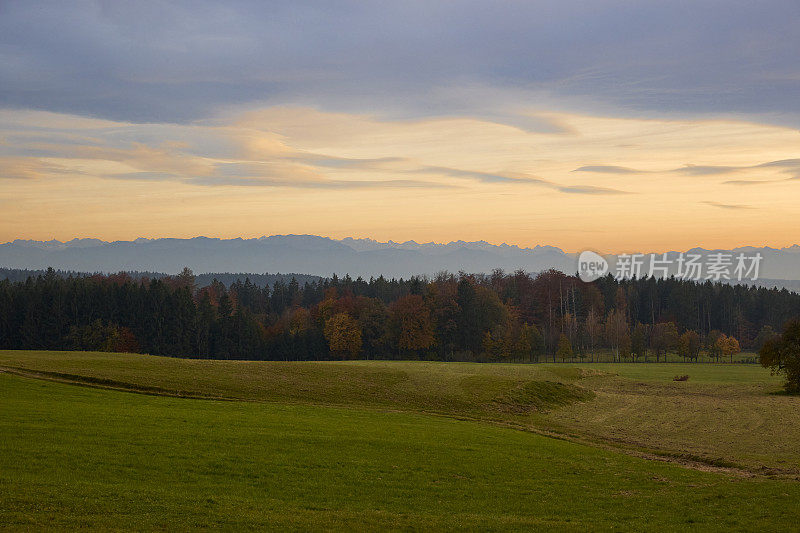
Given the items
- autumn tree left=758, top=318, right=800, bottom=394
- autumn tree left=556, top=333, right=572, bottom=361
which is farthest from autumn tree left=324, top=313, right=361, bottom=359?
autumn tree left=758, top=318, right=800, bottom=394

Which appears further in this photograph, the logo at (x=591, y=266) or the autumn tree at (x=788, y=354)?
the logo at (x=591, y=266)

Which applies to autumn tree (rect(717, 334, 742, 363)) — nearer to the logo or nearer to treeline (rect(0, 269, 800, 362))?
treeline (rect(0, 269, 800, 362))

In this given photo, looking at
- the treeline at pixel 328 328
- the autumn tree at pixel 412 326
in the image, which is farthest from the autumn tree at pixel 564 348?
the autumn tree at pixel 412 326

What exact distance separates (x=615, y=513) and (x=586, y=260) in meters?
163

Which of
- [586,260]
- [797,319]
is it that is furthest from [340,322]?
[797,319]

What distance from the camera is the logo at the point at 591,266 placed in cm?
17650

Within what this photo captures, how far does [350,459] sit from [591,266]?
16865 cm

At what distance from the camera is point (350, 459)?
26.9 m

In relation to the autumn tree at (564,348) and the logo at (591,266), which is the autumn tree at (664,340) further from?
the logo at (591,266)

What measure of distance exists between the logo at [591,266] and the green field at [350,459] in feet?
404

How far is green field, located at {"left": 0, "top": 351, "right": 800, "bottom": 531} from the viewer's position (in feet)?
62.8

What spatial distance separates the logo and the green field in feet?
404

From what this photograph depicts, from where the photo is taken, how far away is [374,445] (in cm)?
2998

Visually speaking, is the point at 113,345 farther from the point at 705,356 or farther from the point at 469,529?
the point at 705,356
